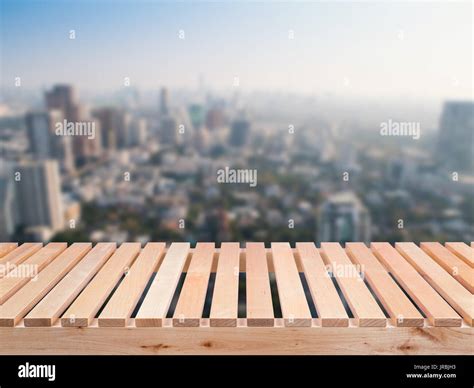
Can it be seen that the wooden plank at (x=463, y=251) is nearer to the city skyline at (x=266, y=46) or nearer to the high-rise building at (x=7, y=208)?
the city skyline at (x=266, y=46)

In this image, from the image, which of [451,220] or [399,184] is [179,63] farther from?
[451,220]

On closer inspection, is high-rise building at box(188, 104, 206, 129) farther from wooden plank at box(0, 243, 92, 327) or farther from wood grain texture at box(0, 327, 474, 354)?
wood grain texture at box(0, 327, 474, 354)

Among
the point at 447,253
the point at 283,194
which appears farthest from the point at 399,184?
the point at 447,253

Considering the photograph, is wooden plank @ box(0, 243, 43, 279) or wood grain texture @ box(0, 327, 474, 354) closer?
wood grain texture @ box(0, 327, 474, 354)

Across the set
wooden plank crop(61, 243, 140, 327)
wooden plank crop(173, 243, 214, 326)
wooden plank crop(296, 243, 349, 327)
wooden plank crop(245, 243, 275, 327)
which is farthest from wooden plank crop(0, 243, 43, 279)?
wooden plank crop(296, 243, 349, 327)

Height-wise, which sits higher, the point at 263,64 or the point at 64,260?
the point at 263,64

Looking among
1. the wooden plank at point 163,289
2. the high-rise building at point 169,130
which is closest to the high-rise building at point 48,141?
the high-rise building at point 169,130

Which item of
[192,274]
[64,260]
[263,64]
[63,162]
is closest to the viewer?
[192,274]
